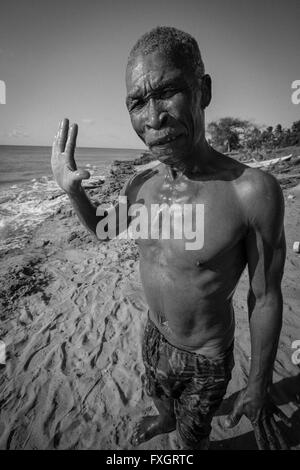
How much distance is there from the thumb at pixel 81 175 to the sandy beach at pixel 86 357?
7.58 feet

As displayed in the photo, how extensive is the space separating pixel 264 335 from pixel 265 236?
505 mm

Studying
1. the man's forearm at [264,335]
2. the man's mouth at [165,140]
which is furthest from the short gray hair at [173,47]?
the man's forearm at [264,335]

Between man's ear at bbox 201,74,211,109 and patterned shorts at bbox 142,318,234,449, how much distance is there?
1.39m

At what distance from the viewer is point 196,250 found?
1246mm

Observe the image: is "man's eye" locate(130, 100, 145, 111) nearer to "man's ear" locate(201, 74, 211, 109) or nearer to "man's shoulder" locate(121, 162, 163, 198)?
"man's ear" locate(201, 74, 211, 109)

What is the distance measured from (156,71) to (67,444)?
2.93 metres

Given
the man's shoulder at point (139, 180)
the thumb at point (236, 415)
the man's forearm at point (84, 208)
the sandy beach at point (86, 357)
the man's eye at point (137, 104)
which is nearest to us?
the man's eye at point (137, 104)

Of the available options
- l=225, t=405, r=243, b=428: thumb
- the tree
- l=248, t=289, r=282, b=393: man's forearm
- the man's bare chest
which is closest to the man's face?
the man's bare chest

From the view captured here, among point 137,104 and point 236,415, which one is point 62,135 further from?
point 236,415

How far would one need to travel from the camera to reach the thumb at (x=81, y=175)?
1.26m

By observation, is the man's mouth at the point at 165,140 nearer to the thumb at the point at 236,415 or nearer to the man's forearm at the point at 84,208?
the man's forearm at the point at 84,208

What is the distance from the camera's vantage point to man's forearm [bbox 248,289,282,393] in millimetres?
1199
